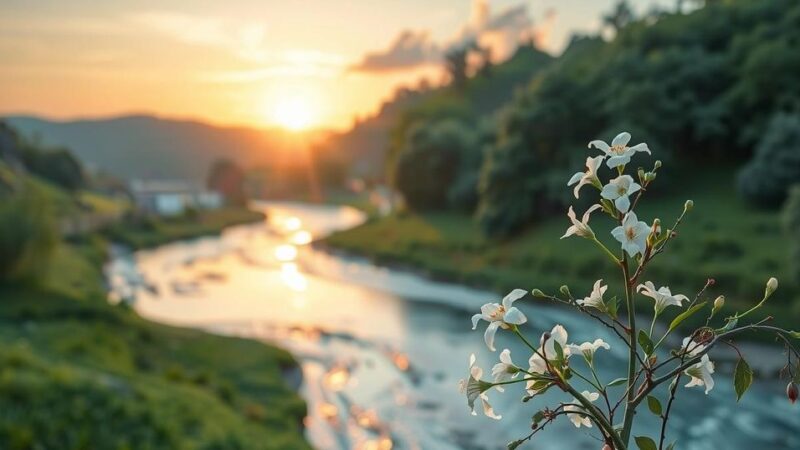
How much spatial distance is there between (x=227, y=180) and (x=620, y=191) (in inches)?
5475

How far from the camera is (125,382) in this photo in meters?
18.4

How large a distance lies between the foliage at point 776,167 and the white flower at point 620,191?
43.3 m

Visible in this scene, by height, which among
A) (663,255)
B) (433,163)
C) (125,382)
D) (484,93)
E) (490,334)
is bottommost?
(125,382)

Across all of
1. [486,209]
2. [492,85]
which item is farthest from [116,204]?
[492,85]

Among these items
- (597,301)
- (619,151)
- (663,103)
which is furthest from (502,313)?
(663,103)

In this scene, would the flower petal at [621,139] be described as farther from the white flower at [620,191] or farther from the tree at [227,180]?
the tree at [227,180]

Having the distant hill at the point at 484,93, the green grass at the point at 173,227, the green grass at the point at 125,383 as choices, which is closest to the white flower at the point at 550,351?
the green grass at the point at 125,383

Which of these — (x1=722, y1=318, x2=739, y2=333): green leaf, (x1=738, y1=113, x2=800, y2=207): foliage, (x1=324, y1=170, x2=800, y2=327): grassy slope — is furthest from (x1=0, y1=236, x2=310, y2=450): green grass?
(x1=738, y1=113, x2=800, y2=207): foliage

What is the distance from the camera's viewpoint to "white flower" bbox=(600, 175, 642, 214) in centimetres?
208

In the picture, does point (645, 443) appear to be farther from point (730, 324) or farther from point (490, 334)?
point (490, 334)

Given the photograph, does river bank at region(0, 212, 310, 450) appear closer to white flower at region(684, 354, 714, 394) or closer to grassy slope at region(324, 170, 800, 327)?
white flower at region(684, 354, 714, 394)

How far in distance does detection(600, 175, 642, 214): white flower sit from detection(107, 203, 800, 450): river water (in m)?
19.8

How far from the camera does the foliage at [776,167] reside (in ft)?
132

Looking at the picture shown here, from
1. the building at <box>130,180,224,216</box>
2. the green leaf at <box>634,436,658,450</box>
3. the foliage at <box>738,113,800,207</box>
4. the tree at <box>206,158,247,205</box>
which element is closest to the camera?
the green leaf at <box>634,436,658,450</box>
